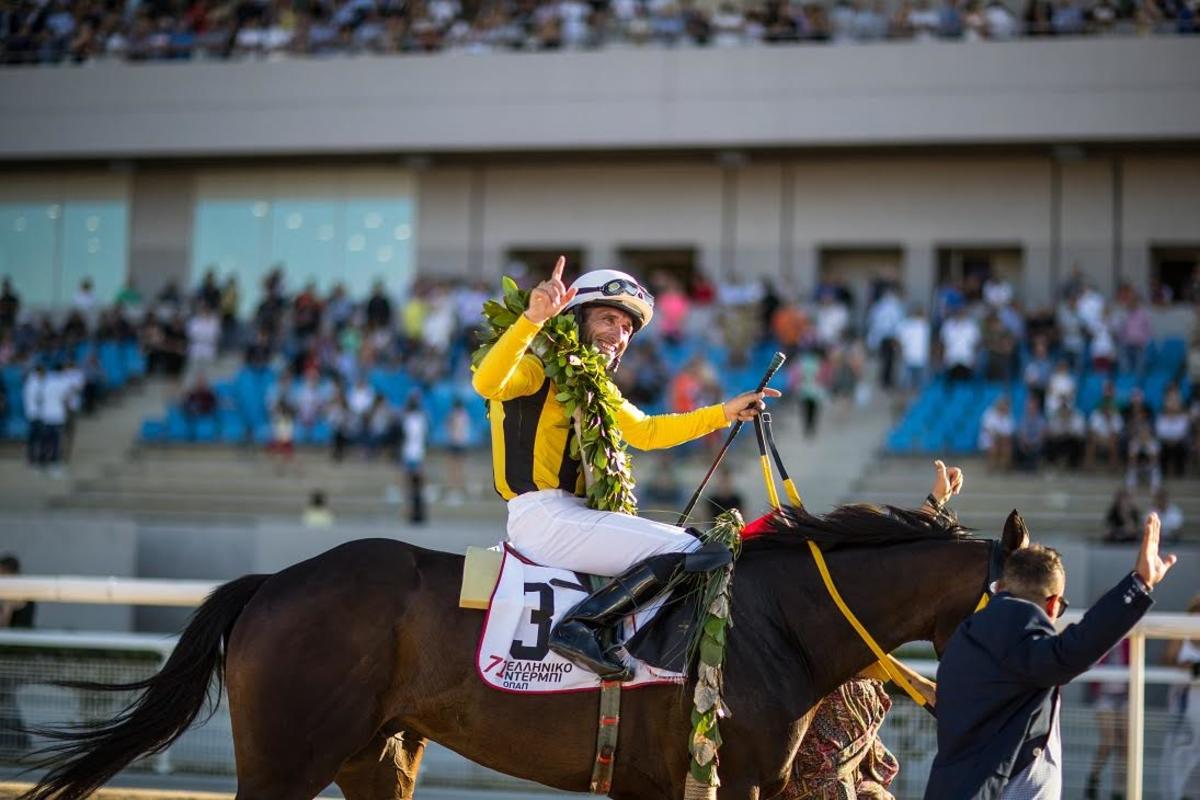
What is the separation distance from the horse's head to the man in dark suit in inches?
15.2

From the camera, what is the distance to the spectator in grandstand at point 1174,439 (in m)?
15.6

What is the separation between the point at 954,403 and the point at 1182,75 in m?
6.13

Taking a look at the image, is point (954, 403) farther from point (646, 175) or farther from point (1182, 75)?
point (646, 175)

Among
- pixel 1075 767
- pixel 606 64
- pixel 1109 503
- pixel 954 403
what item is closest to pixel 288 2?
pixel 606 64

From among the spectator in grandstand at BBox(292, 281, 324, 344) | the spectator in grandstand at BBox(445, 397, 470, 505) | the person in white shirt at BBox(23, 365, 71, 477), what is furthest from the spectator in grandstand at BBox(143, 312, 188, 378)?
the spectator in grandstand at BBox(445, 397, 470, 505)

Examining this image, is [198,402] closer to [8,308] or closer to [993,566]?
[8,308]

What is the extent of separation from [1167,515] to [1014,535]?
1047 cm

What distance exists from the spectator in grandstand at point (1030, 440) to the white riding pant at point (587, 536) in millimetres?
11940

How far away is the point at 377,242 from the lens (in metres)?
24.1

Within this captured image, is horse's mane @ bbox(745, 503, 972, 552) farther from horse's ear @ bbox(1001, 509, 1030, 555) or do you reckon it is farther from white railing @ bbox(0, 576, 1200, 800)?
white railing @ bbox(0, 576, 1200, 800)

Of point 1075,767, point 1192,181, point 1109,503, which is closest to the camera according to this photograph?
point 1075,767

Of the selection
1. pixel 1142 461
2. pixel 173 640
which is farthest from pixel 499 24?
pixel 173 640

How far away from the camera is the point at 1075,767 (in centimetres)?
676

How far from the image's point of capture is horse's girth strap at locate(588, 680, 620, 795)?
4793 millimetres
